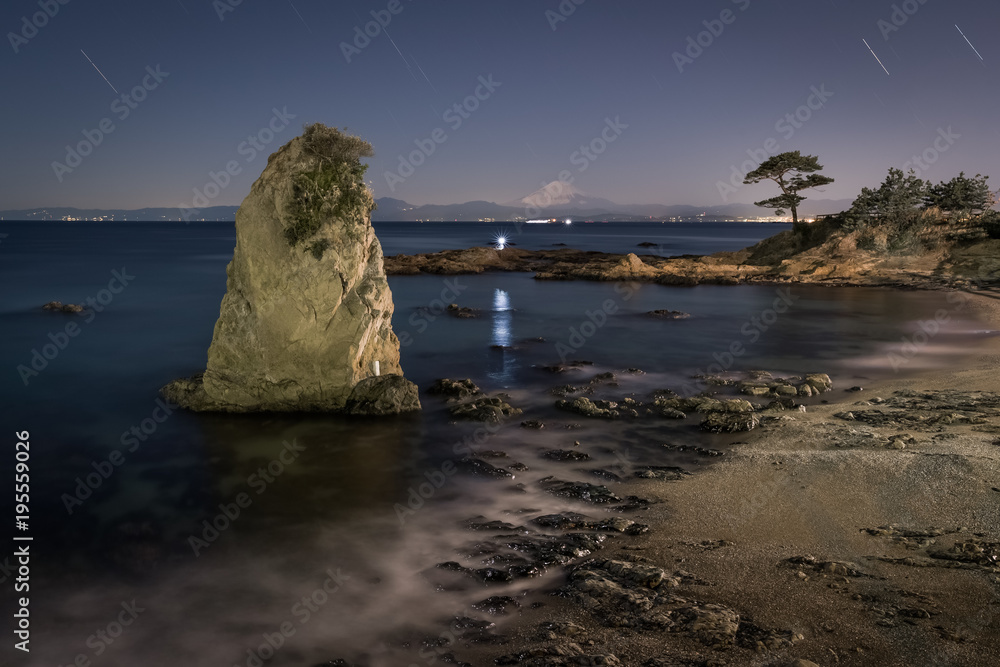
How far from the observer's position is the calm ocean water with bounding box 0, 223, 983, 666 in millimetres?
6613

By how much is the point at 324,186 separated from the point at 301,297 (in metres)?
2.28

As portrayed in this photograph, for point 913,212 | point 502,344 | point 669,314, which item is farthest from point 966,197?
point 502,344

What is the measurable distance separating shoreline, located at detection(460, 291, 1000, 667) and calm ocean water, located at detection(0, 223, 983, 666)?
56.5 inches

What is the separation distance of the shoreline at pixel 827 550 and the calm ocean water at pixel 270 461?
1.43 metres

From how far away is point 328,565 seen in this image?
7516 millimetres

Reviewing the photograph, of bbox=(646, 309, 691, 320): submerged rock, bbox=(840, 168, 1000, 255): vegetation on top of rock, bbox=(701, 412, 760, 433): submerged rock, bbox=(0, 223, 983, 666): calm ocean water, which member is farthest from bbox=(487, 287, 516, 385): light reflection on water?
bbox=(840, 168, 1000, 255): vegetation on top of rock

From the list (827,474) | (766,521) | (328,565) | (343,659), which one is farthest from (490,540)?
(827,474)

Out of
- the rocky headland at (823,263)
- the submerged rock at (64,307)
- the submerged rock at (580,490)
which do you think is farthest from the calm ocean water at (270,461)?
the rocky headland at (823,263)

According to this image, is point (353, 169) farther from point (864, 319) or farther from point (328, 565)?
point (864, 319)

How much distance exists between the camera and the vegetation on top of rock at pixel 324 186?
12.7 m

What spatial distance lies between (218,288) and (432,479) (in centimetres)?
3143

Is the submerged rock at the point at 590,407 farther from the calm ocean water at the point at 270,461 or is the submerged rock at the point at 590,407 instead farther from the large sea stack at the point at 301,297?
the large sea stack at the point at 301,297

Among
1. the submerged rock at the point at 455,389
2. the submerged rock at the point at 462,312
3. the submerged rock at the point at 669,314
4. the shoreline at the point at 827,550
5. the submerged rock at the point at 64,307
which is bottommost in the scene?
the shoreline at the point at 827,550

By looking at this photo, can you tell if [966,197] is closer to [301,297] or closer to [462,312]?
[462,312]
